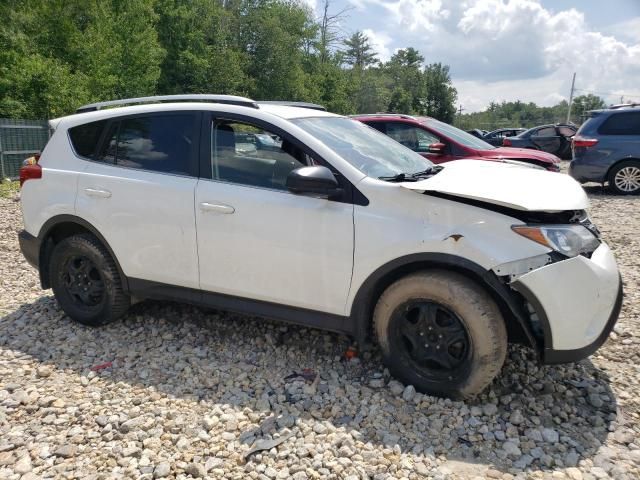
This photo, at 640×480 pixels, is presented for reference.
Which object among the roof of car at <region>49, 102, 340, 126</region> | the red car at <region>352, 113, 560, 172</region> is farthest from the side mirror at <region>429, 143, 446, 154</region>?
the roof of car at <region>49, 102, 340, 126</region>

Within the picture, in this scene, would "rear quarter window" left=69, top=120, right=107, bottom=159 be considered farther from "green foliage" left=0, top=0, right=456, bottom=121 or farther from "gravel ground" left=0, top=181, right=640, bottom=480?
"green foliage" left=0, top=0, right=456, bottom=121

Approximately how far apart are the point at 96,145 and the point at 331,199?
2090 millimetres

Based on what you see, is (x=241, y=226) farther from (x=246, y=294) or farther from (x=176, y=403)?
(x=176, y=403)

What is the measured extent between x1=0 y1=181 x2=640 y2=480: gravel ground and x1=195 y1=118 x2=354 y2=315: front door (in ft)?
1.84

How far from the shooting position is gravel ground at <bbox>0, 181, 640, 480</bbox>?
255cm

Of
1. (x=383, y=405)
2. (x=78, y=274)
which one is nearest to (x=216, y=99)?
(x=78, y=274)

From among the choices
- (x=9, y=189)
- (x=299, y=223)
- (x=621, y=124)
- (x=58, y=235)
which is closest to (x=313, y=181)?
(x=299, y=223)

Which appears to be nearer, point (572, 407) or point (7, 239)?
point (572, 407)

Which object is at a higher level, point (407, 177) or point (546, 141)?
point (546, 141)

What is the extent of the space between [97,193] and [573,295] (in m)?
3.30

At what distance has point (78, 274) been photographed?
4.11m

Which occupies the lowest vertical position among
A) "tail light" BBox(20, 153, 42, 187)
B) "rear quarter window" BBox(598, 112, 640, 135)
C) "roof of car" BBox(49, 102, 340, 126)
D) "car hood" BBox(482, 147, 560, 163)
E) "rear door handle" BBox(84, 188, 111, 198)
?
"rear door handle" BBox(84, 188, 111, 198)

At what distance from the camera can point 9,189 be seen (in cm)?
1233

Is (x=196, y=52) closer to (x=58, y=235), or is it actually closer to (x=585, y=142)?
(x=585, y=142)
